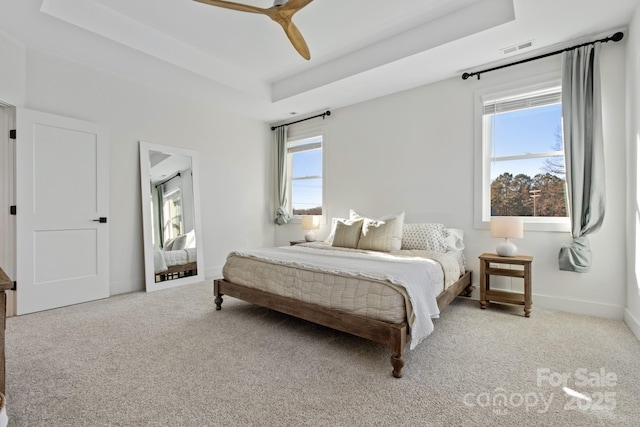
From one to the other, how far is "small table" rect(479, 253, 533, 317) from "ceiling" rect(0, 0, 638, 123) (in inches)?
85.1

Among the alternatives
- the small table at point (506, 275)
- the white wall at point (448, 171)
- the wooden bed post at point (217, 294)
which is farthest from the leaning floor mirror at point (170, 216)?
the small table at point (506, 275)

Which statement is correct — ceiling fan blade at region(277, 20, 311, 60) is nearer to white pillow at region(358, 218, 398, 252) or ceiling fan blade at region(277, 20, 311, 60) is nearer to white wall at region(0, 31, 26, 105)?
white pillow at region(358, 218, 398, 252)

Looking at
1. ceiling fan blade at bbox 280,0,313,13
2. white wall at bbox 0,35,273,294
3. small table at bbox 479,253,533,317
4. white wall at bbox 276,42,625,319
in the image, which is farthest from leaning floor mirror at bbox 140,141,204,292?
small table at bbox 479,253,533,317

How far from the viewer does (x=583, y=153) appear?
9.36ft

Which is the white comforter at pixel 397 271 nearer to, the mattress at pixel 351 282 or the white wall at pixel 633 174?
the mattress at pixel 351 282

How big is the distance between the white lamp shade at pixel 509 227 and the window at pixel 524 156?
45cm

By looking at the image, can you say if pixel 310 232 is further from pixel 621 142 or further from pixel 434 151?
pixel 621 142

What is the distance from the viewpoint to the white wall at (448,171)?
2.84 meters

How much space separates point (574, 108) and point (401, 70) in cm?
178

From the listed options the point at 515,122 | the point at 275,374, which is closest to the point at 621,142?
the point at 515,122

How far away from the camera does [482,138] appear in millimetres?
3562

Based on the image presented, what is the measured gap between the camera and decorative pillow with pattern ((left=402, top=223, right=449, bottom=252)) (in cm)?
341

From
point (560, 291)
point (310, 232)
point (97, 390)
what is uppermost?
point (310, 232)

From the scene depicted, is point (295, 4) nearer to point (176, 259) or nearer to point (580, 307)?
point (176, 259)
